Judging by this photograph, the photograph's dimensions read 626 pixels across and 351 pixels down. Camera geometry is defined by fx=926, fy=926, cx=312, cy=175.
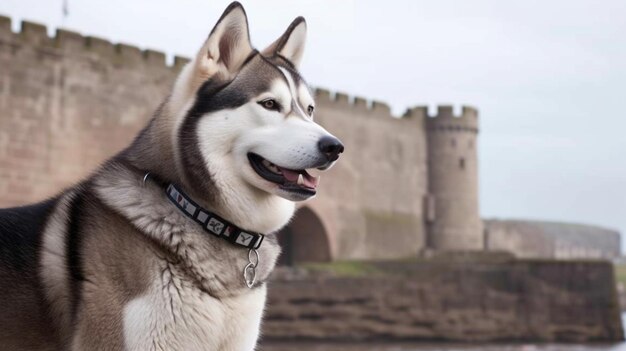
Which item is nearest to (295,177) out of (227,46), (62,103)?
(227,46)

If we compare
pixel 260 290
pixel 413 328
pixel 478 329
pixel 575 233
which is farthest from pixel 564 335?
pixel 575 233

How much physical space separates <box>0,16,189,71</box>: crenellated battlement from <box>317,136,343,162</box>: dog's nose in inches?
787

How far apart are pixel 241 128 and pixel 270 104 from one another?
0.43ft

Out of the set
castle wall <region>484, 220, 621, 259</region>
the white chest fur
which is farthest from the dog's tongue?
castle wall <region>484, 220, 621, 259</region>

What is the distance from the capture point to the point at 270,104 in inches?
117

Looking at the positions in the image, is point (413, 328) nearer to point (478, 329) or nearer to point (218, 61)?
point (478, 329)

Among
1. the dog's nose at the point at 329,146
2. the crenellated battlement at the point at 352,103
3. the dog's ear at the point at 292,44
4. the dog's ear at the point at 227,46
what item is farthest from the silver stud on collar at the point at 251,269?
the crenellated battlement at the point at 352,103

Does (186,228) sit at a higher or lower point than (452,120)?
lower

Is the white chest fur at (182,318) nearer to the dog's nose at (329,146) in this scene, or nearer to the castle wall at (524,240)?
the dog's nose at (329,146)

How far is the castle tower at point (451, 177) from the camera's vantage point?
3322cm

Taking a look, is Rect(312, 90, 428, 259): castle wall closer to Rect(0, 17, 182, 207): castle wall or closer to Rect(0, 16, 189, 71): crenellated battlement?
Rect(0, 16, 189, 71): crenellated battlement

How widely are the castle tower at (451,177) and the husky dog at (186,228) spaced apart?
100 feet

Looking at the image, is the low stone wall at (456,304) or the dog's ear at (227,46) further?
the low stone wall at (456,304)

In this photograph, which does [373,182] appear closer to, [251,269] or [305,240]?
[305,240]
